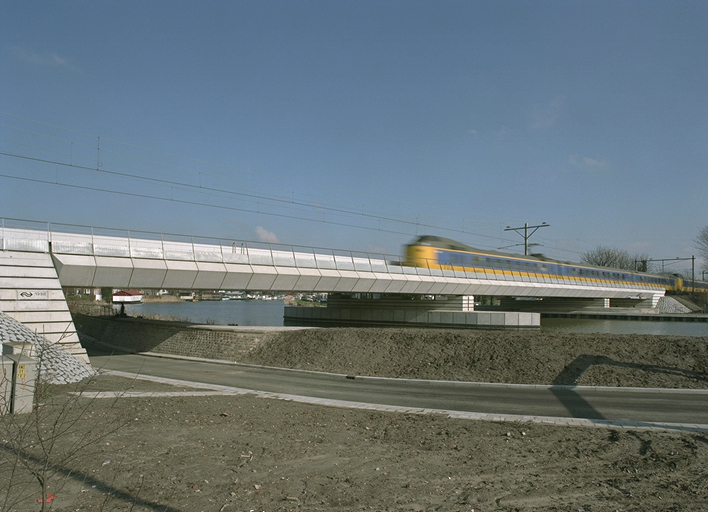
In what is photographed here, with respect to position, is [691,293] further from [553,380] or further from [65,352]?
[65,352]

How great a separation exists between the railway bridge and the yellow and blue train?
25.8 inches

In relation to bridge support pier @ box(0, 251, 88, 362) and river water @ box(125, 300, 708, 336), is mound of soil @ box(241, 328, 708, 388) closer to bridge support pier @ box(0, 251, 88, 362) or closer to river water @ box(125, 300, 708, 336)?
bridge support pier @ box(0, 251, 88, 362)

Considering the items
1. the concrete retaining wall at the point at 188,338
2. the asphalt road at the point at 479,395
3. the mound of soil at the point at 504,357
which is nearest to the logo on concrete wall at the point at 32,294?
the asphalt road at the point at 479,395

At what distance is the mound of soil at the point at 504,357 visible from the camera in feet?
52.0

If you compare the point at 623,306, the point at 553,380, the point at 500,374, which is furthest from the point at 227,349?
the point at 623,306

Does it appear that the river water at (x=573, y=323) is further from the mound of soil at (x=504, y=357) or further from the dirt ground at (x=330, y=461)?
the dirt ground at (x=330, y=461)

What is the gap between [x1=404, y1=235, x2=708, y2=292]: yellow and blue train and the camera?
121 ft

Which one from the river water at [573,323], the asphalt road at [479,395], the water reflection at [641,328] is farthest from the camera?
the river water at [573,323]

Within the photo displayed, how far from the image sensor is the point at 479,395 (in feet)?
47.0

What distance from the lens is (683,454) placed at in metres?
7.60

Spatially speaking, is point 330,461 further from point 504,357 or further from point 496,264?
point 496,264

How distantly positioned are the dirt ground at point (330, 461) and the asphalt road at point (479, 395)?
7.50 feet

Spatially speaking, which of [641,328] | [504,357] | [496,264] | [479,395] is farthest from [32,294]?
[641,328]

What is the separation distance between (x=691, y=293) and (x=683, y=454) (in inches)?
3538
